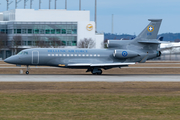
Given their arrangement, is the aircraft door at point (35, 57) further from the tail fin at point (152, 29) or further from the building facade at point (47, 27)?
the building facade at point (47, 27)

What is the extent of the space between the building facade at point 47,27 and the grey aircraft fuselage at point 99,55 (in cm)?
6929

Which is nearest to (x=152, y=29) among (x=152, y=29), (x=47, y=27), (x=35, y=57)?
(x=152, y=29)

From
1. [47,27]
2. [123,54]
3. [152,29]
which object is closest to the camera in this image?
[123,54]

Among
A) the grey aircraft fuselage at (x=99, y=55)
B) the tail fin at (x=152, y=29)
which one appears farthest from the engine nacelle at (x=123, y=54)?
the tail fin at (x=152, y=29)

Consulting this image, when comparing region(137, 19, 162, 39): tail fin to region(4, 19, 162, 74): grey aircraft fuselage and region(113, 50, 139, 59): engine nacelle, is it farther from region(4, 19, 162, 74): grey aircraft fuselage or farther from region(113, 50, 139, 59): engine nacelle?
region(113, 50, 139, 59): engine nacelle

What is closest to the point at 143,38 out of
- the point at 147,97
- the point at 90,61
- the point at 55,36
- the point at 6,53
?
the point at 90,61

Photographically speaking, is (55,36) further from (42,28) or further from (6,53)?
(6,53)

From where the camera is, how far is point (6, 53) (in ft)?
379

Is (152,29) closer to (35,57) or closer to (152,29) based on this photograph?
(152,29)

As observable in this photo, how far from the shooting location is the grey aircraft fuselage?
127 feet

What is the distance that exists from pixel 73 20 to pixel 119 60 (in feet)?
252

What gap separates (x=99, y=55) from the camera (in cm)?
4003

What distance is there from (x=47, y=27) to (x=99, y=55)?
7459 cm

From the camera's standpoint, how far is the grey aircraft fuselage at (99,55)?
1518 inches
